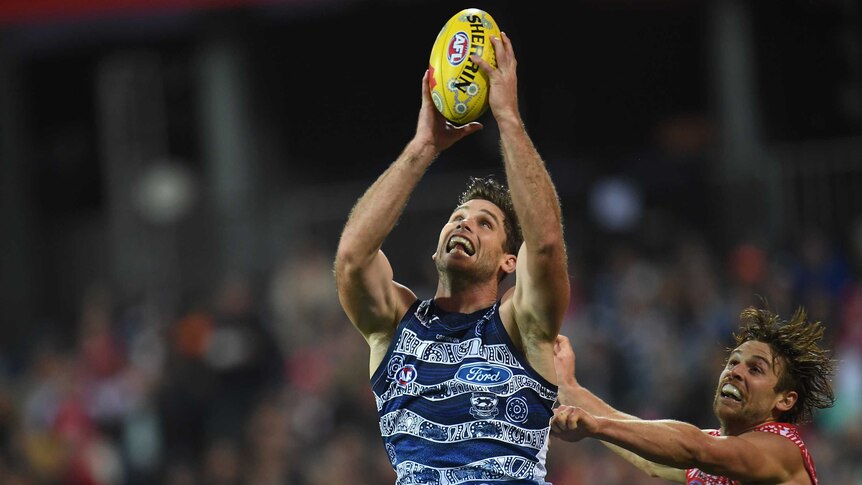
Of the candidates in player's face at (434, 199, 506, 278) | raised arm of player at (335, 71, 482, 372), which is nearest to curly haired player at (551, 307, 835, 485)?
player's face at (434, 199, 506, 278)

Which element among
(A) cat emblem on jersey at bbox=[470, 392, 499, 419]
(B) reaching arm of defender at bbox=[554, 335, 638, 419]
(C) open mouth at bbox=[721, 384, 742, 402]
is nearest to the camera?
(A) cat emblem on jersey at bbox=[470, 392, 499, 419]

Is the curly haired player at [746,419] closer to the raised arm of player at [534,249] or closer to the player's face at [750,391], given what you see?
the player's face at [750,391]

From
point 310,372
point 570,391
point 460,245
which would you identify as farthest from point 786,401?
point 310,372

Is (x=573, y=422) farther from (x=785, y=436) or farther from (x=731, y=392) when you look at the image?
(x=785, y=436)

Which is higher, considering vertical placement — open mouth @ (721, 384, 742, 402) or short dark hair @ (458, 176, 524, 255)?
short dark hair @ (458, 176, 524, 255)

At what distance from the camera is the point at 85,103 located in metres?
20.5

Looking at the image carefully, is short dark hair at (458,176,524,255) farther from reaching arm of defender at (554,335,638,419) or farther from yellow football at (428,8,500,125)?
reaching arm of defender at (554,335,638,419)

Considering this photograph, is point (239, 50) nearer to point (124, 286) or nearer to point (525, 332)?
point (124, 286)

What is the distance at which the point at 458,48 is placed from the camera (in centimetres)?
566

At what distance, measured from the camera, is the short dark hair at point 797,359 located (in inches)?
241

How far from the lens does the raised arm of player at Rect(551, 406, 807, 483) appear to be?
216 inches

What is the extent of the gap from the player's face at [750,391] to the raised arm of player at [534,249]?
3.32ft

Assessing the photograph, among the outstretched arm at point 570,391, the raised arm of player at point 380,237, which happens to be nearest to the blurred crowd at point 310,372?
the outstretched arm at point 570,391

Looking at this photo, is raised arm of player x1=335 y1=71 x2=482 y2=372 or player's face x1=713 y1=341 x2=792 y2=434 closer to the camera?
raised arm of player x1=335 y1=71 x2=482 y2=372
